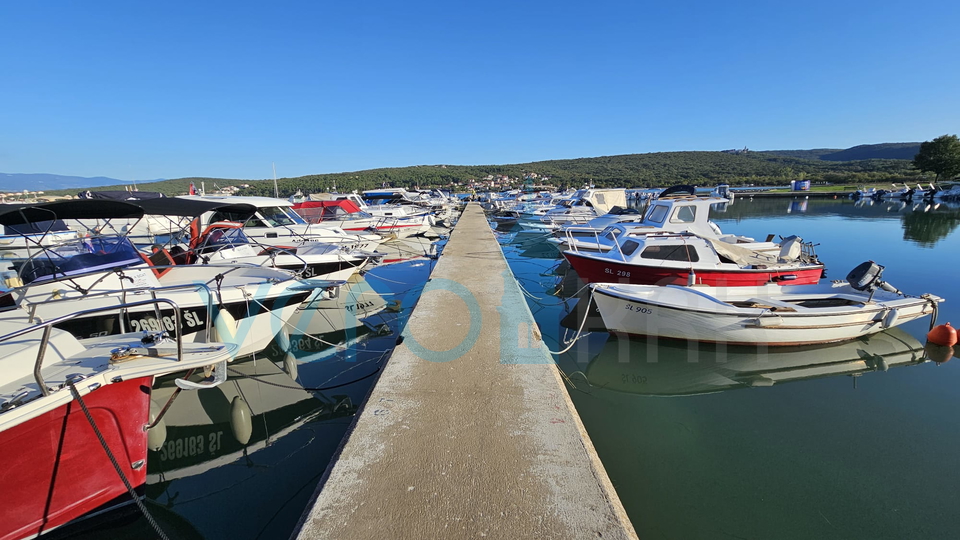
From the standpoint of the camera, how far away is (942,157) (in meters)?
63.0

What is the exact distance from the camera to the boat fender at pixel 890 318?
7.91 m

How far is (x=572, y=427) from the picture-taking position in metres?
3.89

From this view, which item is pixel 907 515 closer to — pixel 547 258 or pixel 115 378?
pixel 115 378

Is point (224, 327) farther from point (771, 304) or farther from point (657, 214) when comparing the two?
point (657, 214)

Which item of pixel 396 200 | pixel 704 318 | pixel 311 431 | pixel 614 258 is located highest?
pixel 396 200

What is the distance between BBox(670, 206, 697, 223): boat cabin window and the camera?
13.1 m

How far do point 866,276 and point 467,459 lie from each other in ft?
30.9

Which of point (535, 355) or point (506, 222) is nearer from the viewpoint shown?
point (535, 355)

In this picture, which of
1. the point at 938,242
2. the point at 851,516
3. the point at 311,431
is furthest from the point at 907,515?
the point at 938,242

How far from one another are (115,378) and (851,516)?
23.4ft

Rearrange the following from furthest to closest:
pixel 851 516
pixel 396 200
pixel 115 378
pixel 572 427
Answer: pixel 396 200
pixel 851 516
pixel 572 427
pixel 115 378

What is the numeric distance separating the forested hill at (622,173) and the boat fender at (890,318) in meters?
85.5

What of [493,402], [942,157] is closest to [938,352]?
[493,402]

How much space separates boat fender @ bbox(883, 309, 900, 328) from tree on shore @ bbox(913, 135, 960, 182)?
83979mm
